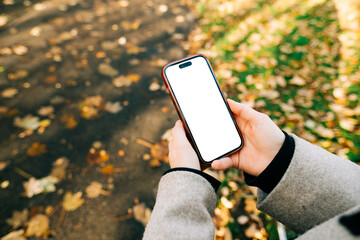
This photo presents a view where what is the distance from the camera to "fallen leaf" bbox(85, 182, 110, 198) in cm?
220

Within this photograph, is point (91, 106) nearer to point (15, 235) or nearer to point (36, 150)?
point (36, 150)

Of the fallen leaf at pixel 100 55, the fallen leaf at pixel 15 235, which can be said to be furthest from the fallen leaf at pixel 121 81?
the fallen leaf at pixel 15 235

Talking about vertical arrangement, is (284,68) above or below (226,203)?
above

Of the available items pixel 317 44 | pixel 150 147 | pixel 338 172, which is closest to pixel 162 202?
pixel 338 172

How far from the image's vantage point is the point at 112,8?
165 inches

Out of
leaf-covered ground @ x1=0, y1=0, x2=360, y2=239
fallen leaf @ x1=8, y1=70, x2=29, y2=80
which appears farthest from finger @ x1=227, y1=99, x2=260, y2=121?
fallen leaf @ x1=8, y1=70, x2=29, y2=80

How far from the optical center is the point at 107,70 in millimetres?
3238

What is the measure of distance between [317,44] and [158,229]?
3912 mm

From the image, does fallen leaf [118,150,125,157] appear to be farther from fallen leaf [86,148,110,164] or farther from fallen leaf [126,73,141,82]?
fallen leaf [126,73,141,82]

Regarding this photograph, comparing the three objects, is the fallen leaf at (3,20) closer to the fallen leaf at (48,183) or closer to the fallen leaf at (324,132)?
the fallen leaf at (48,183)

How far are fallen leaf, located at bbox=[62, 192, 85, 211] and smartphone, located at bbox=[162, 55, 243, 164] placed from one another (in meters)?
1.41

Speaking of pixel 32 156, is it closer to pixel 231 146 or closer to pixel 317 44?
pixel 231 146

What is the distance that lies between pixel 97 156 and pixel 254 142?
1793 mm

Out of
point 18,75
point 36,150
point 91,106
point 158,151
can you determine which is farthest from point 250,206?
point 18,75
